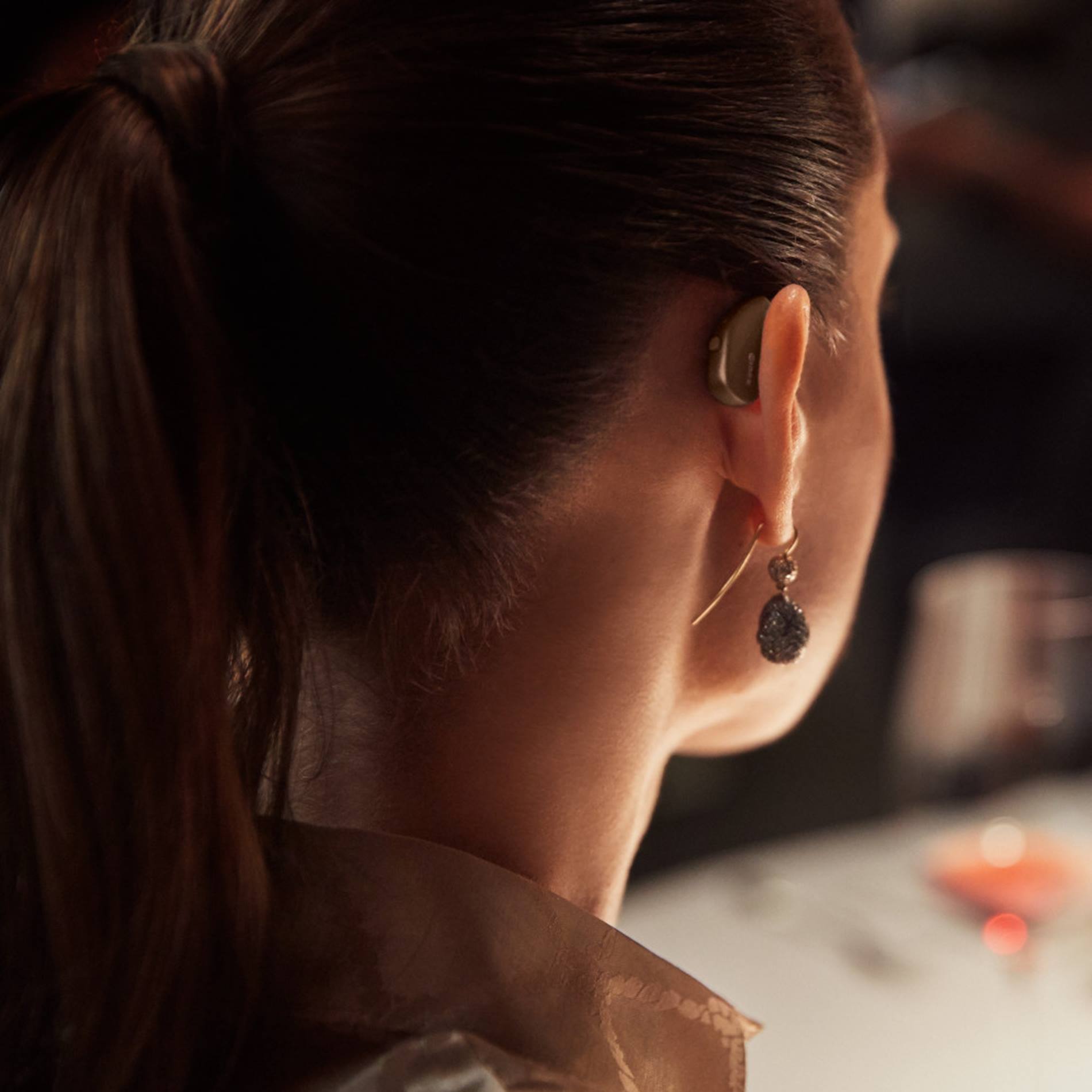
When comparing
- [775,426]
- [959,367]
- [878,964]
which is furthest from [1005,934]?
[959,367]

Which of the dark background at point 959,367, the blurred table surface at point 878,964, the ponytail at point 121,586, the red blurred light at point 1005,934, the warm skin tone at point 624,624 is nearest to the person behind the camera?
the ponytail at point 121,586

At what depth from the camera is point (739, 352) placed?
50 cm

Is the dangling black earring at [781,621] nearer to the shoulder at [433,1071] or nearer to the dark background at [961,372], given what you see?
the shoulder at [433,1071]

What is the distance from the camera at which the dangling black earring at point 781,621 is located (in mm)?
581

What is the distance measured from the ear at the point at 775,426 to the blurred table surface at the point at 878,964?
1.83 ft

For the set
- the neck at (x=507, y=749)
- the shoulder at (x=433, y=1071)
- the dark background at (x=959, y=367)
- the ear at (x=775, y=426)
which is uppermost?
the ear at (x=775, y=426)

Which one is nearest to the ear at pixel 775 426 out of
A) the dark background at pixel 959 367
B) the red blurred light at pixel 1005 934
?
the red blurred light at pixel 1005 934

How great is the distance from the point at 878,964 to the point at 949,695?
26 centimetres

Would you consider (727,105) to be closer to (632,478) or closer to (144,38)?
→ (632,478)

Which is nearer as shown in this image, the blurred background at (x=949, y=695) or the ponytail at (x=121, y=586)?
the ponytail at (x=121, y=586)

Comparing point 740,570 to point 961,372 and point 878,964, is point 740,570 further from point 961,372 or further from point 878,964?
point 961,372

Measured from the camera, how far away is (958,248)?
258cm

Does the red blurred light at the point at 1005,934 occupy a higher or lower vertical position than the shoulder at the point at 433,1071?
lower

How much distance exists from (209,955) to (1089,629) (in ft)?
3.13
